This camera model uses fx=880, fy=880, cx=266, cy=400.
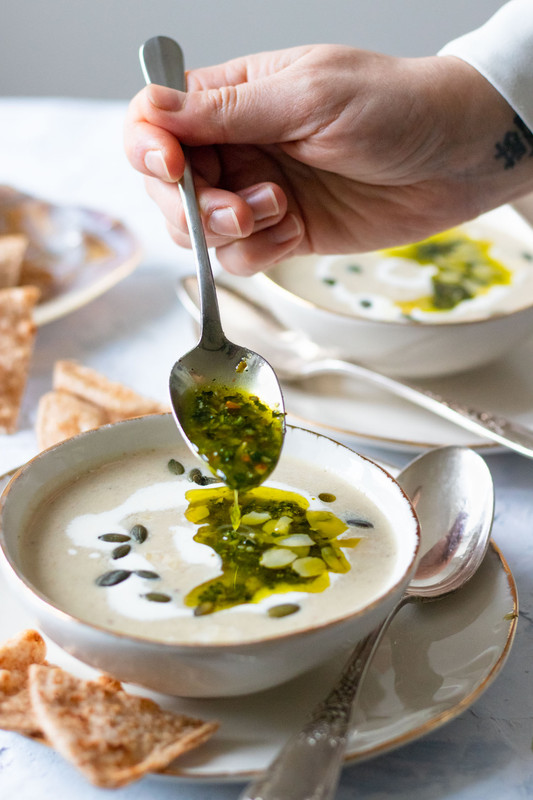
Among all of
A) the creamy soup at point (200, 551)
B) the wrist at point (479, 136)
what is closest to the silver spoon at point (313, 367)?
the creamy soup at point (200, 551)

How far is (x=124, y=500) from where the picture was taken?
174 centimetres

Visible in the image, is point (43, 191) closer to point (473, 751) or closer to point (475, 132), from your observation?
point (475, 132)

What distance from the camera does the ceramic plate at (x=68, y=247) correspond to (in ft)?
9.73

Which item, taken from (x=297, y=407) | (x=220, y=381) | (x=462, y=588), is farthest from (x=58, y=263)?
(x=462, y=588)

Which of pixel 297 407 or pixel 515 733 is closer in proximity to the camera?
pixel 515 733

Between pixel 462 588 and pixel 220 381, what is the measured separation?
0.67 m

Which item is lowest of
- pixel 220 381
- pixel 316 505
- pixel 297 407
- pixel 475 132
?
pixel 297 407

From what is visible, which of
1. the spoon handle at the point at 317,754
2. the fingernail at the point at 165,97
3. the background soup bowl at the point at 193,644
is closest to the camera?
the spoon handle at the point at 317,754

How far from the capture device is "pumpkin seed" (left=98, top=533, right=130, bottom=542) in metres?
1.60

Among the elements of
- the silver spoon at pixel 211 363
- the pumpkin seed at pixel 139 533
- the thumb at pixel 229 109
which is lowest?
the pumpkin seed at pixel 139 533

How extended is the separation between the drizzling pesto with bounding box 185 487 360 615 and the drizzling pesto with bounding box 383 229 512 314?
1.21 metres

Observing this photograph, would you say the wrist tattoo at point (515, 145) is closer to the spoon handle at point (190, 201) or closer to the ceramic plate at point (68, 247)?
the spoon handle at point (190, 201)

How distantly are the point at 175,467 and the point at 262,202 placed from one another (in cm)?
88

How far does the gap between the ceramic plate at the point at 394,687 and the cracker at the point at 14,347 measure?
0.77m
